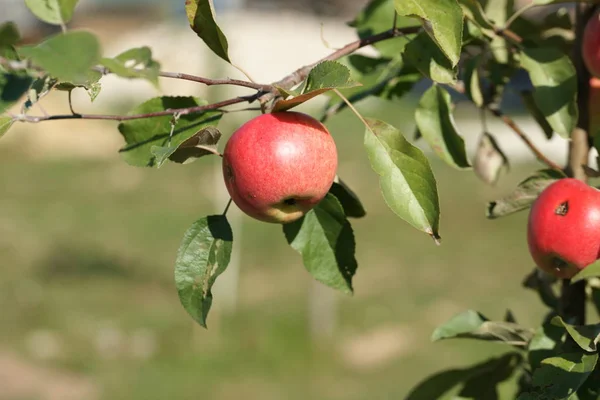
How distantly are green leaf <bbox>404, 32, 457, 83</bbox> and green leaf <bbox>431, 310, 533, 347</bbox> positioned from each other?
32 cm

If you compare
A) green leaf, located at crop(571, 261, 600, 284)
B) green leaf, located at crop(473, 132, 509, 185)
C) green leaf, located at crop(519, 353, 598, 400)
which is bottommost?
green leaf, located at crop(473, 132, 509, 185)

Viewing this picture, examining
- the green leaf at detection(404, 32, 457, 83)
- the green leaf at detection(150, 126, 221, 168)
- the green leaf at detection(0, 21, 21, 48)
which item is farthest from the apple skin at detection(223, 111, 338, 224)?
the green leaf at detection(0, 21, 21, 48)

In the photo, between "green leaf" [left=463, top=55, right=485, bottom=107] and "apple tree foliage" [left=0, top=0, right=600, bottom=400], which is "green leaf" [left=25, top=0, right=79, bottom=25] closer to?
"apple tree foliage" [left=0, top=0, right=600, bottom=400]

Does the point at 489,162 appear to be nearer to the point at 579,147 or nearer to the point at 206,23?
the point at 579,147

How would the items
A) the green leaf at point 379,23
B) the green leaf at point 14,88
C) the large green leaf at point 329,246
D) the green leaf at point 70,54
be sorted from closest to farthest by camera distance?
Result: the green leaf at point 70,54 → the green leaf at point 14,88 → the large green leaf at point 329,246 → the green leaf at point 379,23

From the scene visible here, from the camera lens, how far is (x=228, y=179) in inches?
33.8

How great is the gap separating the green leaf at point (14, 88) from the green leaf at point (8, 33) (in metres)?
0.04

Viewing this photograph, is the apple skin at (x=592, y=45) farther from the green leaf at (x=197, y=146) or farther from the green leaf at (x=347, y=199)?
the green leaf at (x=197, y=146)

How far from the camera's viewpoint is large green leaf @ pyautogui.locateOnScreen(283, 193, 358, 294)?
912 mm

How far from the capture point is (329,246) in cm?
92

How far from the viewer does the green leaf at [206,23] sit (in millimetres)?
814

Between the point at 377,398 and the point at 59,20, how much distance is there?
293 centimetres

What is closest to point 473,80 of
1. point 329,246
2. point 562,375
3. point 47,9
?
point 329,246

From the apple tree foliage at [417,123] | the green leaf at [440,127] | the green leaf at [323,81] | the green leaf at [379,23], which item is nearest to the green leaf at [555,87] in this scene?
the apple tree foliage at [417,123]
